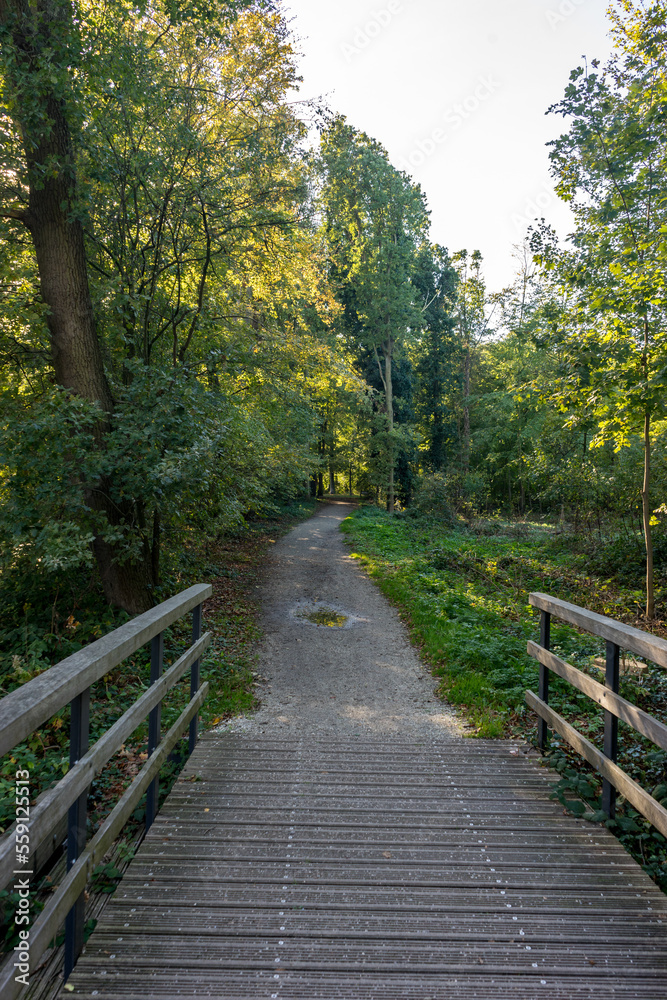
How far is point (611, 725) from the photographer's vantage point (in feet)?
10.1

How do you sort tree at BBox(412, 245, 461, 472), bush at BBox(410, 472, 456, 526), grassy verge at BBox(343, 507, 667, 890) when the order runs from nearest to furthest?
grassy verge at BBox(343, 507, 667, 890) < bush at BBox(410, 472, 456, 526) < tree at BBox(412, 245, 461, 472)

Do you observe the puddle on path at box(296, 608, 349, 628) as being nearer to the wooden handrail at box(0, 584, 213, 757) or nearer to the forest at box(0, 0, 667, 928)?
the forest at box(0, 0, 667, 928)

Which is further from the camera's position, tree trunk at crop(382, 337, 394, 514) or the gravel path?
tree trunk at crop(382, 337, 394, 514)

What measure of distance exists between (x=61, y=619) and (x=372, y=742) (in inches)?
174

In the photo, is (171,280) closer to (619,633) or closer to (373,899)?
(619,633)

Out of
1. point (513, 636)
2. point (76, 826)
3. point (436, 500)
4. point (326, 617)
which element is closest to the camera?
point (76, 826)

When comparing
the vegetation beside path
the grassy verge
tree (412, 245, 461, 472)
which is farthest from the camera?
tree (412, 245, 461, 472)

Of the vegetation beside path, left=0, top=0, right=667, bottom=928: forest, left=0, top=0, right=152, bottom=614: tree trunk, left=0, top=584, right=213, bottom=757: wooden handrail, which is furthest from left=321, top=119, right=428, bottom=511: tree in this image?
left=0, top=584, right=213, bottom=757: wooden handrail

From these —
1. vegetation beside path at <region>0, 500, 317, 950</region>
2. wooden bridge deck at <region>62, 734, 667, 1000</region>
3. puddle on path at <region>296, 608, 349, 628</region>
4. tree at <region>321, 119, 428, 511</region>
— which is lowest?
puddle on path at <region>296, 608, 349, 628</region>

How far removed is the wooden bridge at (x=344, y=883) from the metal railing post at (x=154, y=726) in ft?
0.06

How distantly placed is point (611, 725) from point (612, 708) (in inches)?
6.2

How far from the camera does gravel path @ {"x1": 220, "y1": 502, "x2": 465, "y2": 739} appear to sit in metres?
5.20

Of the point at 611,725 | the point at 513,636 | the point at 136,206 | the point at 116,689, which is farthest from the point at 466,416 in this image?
the point at 611,725

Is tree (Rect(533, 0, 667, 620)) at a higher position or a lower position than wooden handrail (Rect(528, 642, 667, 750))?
higher
